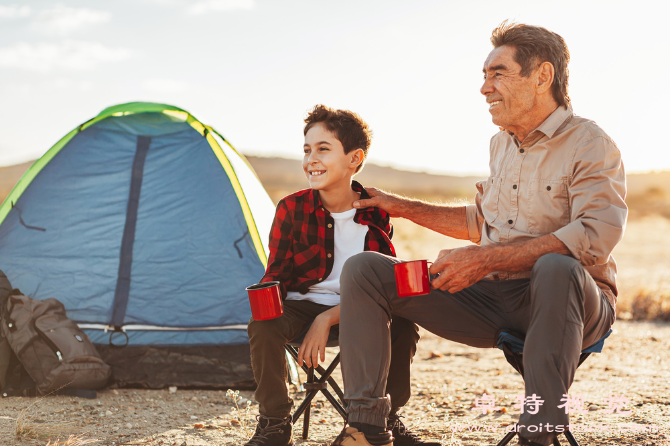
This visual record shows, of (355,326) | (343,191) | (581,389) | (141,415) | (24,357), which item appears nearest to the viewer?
(355,326)

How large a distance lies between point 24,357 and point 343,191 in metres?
2.07

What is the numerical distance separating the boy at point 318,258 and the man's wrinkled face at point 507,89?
70 cm

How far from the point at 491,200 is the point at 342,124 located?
2.64 feet

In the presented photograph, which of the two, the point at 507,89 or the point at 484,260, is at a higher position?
the point at 507,89

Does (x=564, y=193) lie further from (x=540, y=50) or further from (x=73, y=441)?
(x=73, y=441)

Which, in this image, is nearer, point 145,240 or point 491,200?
point 491,200

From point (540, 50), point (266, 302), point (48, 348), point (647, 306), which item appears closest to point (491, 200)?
point (540, 50)

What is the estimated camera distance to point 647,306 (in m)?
6.55

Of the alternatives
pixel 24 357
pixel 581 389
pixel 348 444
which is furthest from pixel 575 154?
pixel 24 357

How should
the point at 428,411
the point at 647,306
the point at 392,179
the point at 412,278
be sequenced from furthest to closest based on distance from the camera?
1. the point at 392,179
2. the point at 647,306
3. the point at 428,411
4. the point at 412,278

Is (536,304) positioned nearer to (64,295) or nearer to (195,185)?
(195,185)

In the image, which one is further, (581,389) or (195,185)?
(195,185)

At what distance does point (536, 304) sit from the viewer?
200cm

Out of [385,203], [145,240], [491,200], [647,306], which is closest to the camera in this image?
[491,200]
